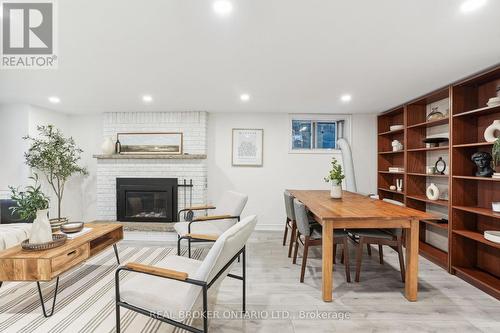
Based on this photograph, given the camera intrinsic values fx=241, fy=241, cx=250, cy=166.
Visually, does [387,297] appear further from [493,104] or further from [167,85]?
[167,85]

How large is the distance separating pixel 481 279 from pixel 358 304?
4.61ft

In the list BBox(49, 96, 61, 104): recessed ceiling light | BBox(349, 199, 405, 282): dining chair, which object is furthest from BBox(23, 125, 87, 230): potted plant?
BBox(349, 199, 405, 282): dining chair

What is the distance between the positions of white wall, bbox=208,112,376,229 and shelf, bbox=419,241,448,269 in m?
1.45

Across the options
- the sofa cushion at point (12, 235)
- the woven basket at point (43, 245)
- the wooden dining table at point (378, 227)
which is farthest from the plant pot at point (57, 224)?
the wooden dining table at point (378, 227)

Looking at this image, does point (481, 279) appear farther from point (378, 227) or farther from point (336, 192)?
point (336, 192)

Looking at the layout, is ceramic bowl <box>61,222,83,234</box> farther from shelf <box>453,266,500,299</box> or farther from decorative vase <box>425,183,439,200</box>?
decorative vase <box>425,183,439,200</box>

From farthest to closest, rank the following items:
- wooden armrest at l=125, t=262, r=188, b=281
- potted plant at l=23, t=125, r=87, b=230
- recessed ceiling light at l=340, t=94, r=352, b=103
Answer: potted plant at l=23, t=125, r=87, b=230 < recessed ceiling light at l=340, t=94, r=352, b=103 < wooden armrest at l=125, t=262, r=188, b=281

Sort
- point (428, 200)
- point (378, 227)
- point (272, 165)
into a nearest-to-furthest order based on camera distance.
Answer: point (378, 227) → point (428, 200) → point (272, 165)

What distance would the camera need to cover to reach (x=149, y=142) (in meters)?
4.43

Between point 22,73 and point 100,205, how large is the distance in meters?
2.53

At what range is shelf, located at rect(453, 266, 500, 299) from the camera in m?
2.25

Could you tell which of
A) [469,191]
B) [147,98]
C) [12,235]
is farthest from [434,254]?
[12,235]

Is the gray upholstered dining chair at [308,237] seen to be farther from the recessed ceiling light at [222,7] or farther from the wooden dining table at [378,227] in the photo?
the recessed ceiling light at [222,7]

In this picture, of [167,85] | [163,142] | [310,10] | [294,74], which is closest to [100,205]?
[163,142]
